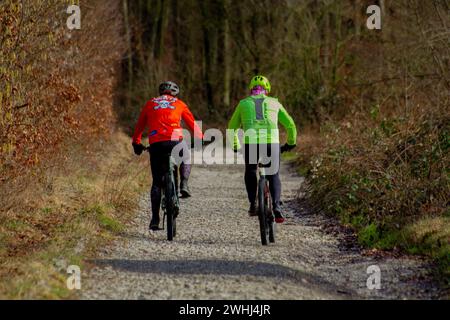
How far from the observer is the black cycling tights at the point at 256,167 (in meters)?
10.6

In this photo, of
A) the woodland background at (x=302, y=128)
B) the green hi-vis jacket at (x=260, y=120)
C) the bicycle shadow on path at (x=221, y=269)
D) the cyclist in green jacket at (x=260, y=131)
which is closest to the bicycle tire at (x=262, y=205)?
the cyclist in green jacket at (x=260, y=131)

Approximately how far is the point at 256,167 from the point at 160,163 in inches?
49.5

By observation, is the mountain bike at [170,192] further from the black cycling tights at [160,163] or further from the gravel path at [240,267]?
the gravel path at [240,267]

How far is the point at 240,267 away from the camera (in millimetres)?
9281

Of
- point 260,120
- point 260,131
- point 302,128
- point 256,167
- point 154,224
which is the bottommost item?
point 154,224

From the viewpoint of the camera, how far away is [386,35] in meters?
27.9

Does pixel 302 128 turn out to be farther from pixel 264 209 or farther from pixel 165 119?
pixel 264 209

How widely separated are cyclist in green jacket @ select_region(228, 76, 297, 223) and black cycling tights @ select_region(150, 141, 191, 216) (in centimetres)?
85

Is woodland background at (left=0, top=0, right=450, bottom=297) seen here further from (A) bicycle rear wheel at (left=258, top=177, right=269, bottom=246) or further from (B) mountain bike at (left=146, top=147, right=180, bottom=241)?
(A) bicycle rear wheel at (left=258, top=177, right=269, bottom=246)

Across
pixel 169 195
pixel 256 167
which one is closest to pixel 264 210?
pixel 256 167

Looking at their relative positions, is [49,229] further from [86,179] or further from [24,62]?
[86,179]

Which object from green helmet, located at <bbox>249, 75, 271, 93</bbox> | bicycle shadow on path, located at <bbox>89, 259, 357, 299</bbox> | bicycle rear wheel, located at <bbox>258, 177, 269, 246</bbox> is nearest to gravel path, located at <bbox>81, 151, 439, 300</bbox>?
bicycle shadow on path, located at <bbox>89, 259, 357, 299</bbox>

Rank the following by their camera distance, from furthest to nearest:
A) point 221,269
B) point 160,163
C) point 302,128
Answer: point 302,128, point 160,163, point 221,269
